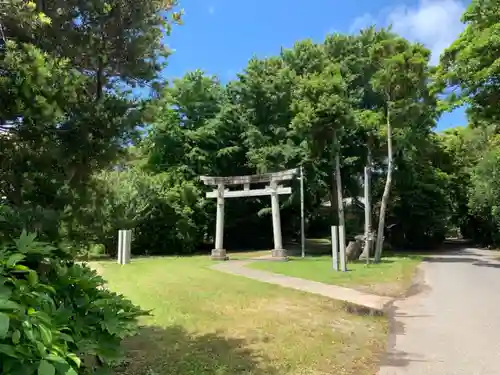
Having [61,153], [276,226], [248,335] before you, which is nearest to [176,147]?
[276,226]

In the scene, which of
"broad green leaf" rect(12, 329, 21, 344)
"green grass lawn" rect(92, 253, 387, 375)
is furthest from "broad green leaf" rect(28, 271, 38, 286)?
"green grass lawn" rect(92, 253, 387, 375)

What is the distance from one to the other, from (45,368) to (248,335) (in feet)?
15.7

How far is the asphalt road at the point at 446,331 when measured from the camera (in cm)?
526

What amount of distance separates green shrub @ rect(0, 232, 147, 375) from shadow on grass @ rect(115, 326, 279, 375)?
2335 millimetres

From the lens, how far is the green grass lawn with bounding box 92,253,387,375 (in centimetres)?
505

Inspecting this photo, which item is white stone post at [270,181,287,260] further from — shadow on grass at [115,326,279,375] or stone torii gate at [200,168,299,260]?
shadow on grass at [115,326,279,375]

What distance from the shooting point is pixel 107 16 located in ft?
13.5

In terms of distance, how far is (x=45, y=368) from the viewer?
176 cm

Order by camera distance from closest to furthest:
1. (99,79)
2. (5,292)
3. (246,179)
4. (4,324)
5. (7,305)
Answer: (4,324) < (7,305) < (5,292) < (99,79) < (246,179)

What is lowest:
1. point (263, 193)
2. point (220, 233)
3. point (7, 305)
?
point (7, 305)

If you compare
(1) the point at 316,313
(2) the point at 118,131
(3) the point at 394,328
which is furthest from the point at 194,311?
(2) the point at 118,131

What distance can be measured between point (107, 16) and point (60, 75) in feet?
3.45

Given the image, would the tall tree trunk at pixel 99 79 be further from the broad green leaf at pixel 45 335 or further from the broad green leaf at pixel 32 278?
the broad green leaf at pixel 45 335

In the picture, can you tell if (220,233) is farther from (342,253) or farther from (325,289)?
(325,289)
